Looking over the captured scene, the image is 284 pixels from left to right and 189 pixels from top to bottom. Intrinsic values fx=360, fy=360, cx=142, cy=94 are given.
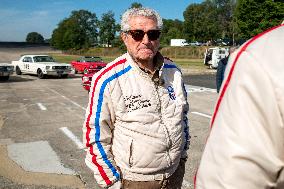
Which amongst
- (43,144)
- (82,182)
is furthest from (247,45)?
(43,144)

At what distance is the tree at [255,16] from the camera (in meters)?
49.0

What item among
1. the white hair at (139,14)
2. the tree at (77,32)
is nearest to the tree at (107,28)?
the tree at (77,32)

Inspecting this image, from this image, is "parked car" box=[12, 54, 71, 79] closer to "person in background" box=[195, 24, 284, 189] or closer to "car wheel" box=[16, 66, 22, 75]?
"car wheel" box=[16, 66, 22, 75]

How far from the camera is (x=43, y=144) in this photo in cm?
705

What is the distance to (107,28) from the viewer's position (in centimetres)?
8169

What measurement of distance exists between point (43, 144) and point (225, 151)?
21.8ft

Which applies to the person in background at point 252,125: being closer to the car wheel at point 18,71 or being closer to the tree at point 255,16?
the car wheel at point 18,71

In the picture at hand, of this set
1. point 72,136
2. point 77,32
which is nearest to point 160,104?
point 72,136

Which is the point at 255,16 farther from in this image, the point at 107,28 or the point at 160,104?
the point at 160,104

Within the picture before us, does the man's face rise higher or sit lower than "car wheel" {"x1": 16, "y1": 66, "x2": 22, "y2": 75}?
higher

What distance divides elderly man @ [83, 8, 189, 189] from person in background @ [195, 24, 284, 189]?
1613 mm

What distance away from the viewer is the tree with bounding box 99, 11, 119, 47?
80.4m

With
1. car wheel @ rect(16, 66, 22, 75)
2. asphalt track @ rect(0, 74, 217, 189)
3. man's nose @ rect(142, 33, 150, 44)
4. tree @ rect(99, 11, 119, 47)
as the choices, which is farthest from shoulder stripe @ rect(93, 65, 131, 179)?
tree @ rect(99, 11, 119, 47)

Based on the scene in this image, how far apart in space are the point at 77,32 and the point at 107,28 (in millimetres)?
16645
